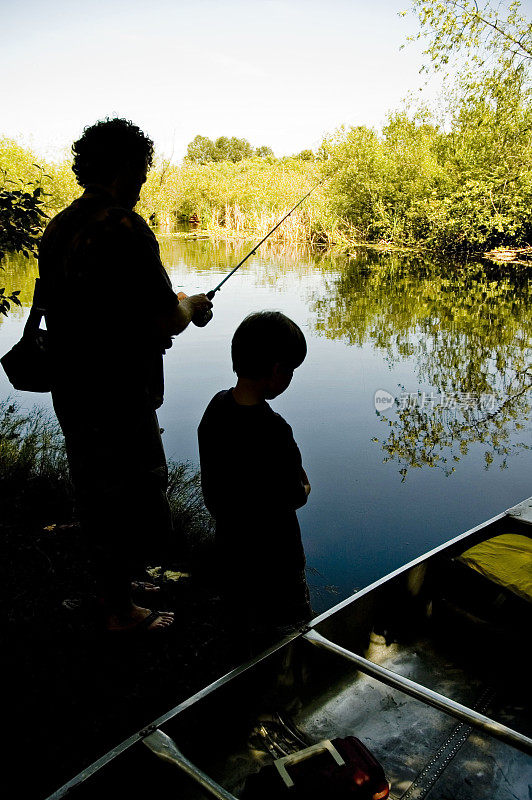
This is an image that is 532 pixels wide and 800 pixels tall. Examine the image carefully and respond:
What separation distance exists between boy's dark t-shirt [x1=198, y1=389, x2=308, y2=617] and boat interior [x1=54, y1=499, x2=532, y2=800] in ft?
0.74

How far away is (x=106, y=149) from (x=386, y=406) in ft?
16.9

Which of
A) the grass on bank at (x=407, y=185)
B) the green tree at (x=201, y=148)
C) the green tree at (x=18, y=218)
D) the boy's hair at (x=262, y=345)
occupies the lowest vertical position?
the boy's hair at (x=262, y=345)

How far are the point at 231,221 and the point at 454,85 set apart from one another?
1604 centimetres

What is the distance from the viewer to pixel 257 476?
5.56 feet

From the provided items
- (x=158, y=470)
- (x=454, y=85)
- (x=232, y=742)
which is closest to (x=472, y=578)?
(x=232, y=742)

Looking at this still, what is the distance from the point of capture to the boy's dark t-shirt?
1.66 metres

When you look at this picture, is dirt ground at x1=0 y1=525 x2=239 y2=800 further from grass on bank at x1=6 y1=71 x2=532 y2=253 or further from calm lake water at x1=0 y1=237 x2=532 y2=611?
grass on bank at x1=6 y1=71 x2=532 y2=253

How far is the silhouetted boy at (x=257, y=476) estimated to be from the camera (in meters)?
1.66

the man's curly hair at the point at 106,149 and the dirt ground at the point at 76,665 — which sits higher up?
the man's curly hair at the point at 106,149

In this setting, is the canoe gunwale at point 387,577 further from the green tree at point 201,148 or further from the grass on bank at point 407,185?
the green tree at point 201,148

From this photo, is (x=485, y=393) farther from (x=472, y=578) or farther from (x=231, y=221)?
(x=231, y=221)

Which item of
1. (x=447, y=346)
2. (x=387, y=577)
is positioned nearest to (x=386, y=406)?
(x=447, y=346)

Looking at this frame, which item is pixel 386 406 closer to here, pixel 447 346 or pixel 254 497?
pixel 447 346

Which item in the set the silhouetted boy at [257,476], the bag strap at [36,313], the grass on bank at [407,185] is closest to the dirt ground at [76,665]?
the silhouetted boy at [257,476]
